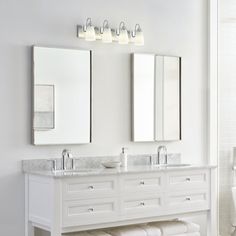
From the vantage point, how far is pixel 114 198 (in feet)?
16.1

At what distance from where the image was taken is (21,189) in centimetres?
501

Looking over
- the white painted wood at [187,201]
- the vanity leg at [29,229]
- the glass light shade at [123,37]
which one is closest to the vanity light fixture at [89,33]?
the glass light shade at [123,37]

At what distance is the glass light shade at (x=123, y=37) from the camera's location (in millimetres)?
5402

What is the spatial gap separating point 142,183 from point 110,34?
1.30m

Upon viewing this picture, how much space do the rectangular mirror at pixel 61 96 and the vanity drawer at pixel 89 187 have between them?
0.52 metres

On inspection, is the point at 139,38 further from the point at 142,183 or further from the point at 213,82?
the point at 142,183

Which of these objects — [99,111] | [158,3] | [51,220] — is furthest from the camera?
[158,3]

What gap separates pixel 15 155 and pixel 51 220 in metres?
0.66

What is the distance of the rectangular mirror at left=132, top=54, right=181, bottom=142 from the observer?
5.57 metres

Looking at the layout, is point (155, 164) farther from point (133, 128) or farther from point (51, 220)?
point (51, 220)

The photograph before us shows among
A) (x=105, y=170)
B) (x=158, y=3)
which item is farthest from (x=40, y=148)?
(x=158, y=3)

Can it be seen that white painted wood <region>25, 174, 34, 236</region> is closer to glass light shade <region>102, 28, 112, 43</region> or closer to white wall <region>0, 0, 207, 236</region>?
white wall <region>0, 0, 207, 236</region>

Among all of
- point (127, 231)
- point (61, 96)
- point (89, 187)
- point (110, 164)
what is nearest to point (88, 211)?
point (89, 187)

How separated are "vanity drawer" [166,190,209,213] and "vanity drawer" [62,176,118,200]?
590 millimetres
